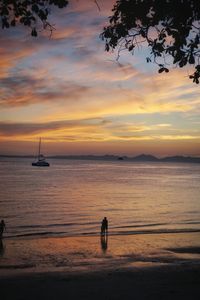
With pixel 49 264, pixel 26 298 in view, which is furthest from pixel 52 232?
pixel 26 298

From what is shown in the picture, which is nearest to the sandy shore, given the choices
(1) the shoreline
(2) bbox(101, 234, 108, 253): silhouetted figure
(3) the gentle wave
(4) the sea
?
(1) the shoreline

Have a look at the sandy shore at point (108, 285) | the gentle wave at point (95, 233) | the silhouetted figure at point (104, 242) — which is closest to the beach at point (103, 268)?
the sandy shore at point (108, 285)

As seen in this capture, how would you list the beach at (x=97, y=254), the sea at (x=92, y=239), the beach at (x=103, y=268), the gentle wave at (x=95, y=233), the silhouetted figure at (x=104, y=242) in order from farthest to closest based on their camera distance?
the gentle wave at (x=95, y=233) < the silhouetted figure at (x=104, y=242) < the sea at (x=92, y=239) < the beach at (x=97, y=254) < the beach at (x=103, y=268)

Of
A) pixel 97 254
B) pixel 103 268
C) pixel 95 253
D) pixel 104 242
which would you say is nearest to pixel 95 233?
pixel 104 242

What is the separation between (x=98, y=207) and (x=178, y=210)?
32.7 feet

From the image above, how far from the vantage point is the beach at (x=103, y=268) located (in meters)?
12.8

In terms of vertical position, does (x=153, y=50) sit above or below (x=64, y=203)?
above

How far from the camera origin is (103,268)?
59.0 ft

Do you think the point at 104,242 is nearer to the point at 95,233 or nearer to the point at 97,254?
the point at 97,254

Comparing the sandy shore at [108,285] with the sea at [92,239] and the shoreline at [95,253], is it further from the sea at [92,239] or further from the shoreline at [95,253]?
the sea at [92,239]

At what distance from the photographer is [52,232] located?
100 feet

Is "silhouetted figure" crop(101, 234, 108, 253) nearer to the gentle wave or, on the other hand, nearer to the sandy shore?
the gentle wave

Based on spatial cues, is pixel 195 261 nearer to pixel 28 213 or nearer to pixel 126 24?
pixel 126 24

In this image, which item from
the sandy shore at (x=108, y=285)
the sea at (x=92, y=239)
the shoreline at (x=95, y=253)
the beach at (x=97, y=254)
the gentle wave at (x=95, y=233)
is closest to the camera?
the sandy shore at (x=108, y=285)
